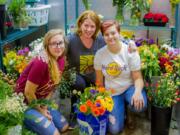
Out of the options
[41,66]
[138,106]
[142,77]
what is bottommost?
[138,106]

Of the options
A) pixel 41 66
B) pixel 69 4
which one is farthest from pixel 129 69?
pixel 69 4

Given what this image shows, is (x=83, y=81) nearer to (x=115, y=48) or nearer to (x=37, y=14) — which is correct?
(x=115, y=48)

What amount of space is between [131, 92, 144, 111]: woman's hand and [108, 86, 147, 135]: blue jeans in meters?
0.04

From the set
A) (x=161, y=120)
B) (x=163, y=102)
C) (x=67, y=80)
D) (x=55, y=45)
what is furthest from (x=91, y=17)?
(x=161, y=120)

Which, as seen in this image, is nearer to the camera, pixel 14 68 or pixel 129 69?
pixel 129 69

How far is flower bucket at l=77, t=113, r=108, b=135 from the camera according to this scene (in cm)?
216

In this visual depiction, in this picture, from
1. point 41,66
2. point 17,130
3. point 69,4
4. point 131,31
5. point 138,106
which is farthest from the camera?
point 69,4

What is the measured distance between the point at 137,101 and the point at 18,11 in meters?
1.66

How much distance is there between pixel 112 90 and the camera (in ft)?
7.76

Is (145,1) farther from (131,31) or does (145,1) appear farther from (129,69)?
(129,69)

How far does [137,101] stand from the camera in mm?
2244

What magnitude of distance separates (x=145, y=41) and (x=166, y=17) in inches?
15.3

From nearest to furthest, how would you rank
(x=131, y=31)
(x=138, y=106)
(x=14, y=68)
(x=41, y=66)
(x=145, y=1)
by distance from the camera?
1. (x=41, y=66)
2. (x=138, y=106)
3. (x=14, y=68)
4. (x=145, y=1)
5. (x=131, y=31)

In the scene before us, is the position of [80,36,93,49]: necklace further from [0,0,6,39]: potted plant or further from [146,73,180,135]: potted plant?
[0,0,6,39]: potted plant
